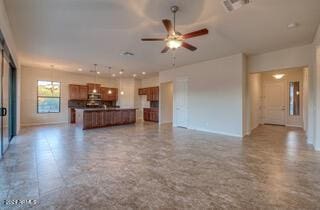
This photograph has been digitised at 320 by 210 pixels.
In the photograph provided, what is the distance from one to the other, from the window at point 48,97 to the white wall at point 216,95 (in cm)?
714

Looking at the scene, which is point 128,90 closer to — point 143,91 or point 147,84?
point 143,91

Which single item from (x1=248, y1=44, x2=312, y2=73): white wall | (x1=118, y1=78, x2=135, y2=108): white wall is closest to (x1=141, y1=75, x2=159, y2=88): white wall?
(x1=118, y1=78, x2=135, y2=108): white wall

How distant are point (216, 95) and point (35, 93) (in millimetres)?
9086

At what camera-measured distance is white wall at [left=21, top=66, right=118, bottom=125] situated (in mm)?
8547

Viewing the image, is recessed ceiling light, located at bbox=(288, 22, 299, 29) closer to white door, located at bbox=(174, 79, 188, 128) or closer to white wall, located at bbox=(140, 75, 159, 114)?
white door, located at bbox=(174, 79, 188, 128)

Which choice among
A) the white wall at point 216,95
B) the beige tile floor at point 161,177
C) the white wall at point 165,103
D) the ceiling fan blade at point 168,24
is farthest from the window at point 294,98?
the ceiling fan blade at point 168,24

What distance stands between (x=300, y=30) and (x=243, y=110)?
9.33ft

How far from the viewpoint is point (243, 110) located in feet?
19.9

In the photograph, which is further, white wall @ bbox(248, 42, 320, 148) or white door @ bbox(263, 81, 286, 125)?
white door @ bbox(263, 81, 286, 125)

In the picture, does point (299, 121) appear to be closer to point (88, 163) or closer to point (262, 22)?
point (262, 22)

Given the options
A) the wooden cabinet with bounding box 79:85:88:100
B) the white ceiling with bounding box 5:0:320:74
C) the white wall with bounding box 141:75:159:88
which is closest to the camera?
the white ceiling with bounding box 5:0:320:74

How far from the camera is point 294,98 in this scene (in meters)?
8.69

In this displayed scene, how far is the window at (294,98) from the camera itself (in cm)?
855

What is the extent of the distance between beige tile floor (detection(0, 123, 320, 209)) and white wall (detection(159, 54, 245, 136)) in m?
1.92
